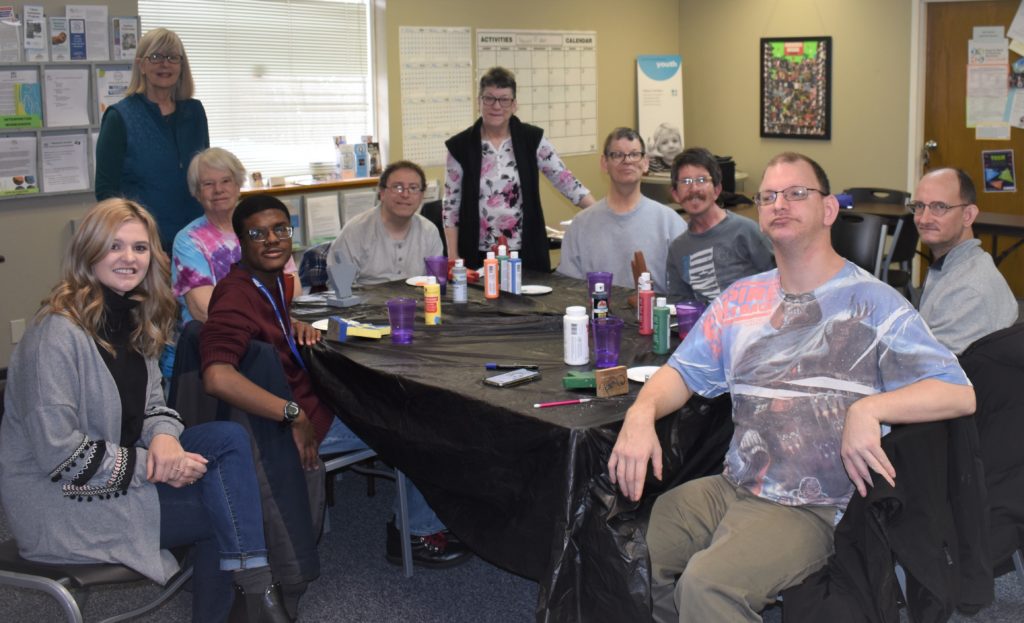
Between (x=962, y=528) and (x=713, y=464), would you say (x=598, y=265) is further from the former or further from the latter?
(x=962, y=528)

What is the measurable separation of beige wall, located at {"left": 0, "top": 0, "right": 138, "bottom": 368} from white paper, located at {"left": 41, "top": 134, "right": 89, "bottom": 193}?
77mm

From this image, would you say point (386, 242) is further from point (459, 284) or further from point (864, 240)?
point (864, 240)

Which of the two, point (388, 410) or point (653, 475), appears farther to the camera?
point (388, 410)

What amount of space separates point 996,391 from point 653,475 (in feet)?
2.40

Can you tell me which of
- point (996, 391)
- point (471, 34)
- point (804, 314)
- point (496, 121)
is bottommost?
point (996, 391)

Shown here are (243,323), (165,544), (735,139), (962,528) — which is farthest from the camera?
(735,139)

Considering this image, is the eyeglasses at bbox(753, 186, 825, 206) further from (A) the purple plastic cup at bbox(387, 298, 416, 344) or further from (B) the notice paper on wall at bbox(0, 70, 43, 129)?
(B) the notice paper on wall at bbox(0, 70, 43, 129)

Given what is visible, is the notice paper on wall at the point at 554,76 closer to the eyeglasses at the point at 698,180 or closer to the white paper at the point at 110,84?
the white paper at the point at 110,84

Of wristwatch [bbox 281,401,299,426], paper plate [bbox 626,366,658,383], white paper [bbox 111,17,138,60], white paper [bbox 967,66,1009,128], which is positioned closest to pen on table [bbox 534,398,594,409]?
paper plate [bbox 626,366,658,383]

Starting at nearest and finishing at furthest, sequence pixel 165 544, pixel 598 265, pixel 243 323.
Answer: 1. pixel 165 544
2. pixel 243 323
3. pixel 598 265

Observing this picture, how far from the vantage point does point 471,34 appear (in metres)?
6.69

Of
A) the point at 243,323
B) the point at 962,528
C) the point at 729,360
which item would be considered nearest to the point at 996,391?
the point at 962,528

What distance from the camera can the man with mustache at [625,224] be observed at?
3.79 m

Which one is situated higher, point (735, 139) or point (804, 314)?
point (735, 139)
